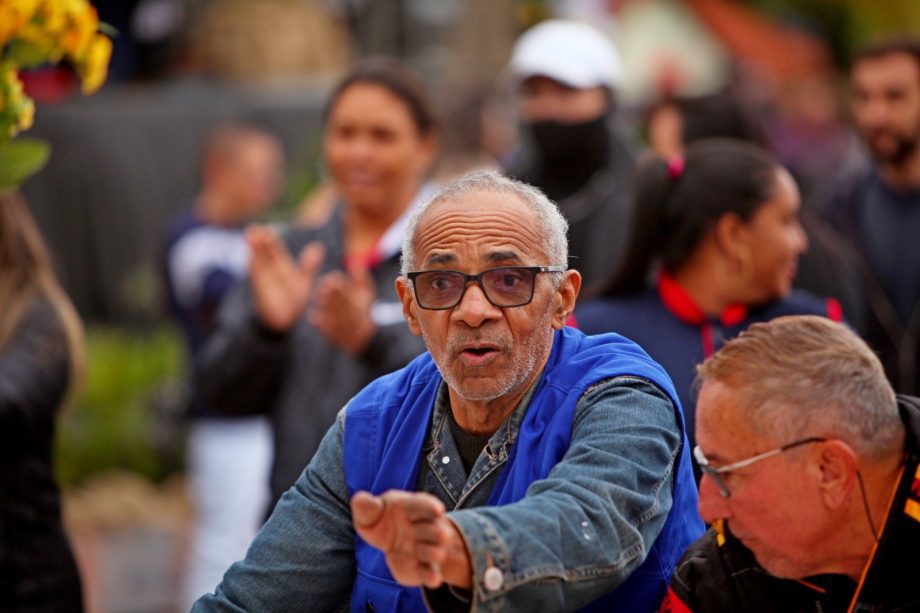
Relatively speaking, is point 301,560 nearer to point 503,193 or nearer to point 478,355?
point 478,355

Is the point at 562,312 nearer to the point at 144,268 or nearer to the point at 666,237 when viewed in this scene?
the point at 666,237

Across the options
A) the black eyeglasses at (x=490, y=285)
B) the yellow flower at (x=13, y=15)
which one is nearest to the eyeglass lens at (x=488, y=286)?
the black eyeglasses at (x=490, y=285)

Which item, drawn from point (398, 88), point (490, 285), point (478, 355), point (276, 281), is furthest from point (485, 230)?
point (398, 88)

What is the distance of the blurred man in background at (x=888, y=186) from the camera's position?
604 centimetres

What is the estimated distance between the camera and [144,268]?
10453 mm

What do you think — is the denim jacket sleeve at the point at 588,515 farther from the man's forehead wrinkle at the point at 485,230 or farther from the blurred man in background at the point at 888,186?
the blurred man in background at the point at 888,186

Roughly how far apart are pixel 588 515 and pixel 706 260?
185 cm

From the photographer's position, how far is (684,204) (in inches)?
167

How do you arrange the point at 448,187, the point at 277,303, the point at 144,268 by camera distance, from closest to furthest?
the point at 448,187 < the point at 277,303 < the point at 144,268

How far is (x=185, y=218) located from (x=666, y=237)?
3.81 m

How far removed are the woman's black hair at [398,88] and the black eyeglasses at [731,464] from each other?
111 inches

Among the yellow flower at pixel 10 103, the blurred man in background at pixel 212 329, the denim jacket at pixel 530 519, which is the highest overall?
the yellow flower at pixel 10 103

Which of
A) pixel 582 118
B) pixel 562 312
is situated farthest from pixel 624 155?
pixel 562 312

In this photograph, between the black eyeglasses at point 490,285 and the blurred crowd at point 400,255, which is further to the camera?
the blurred crowd at point 400,255
